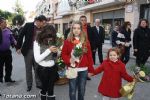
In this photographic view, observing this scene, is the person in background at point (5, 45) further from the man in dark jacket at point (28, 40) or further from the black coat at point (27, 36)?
the black coat at point (27, 36)

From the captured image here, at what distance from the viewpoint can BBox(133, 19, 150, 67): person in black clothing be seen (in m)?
9.73

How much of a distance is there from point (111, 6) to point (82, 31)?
18.8m

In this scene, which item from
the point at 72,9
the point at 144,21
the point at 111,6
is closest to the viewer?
the point at 144,21

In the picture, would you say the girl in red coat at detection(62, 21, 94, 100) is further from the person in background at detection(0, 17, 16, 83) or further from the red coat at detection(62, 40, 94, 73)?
the person in background at detection(0, 17, 16, 83)

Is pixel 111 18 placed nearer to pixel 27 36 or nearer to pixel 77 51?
pixel 27 36

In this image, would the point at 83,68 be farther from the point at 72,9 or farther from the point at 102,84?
the point at 72,9

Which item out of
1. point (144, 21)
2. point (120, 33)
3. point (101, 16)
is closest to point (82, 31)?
point (144, 21)

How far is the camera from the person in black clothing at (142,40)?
31.9 ft

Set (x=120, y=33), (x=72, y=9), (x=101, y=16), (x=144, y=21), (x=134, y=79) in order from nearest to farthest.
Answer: (x=134, y=79)
(x=144, y=21)
(x=120, y=33)
(x=101, y=16)
(x=72, y=9)

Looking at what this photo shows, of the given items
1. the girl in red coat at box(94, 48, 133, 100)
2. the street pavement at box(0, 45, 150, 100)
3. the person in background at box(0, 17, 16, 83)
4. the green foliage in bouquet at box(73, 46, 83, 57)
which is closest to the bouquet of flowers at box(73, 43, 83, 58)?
the green foliage in bouquet at box(73, 46, 83, 57)

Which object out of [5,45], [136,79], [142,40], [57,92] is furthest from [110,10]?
[136,79]

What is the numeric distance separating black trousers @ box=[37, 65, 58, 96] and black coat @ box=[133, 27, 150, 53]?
4.61m

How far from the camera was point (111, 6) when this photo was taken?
24.1 m

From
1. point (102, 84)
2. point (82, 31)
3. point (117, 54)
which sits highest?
point (82, 31)
